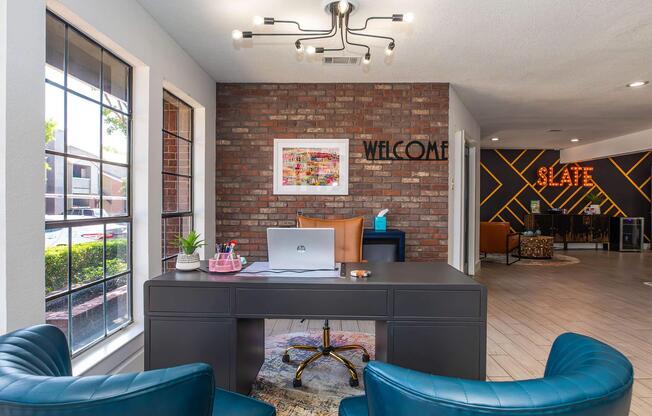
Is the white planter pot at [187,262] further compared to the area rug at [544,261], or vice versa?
the area rug at [544,261]

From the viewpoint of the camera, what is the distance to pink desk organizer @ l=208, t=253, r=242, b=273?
7.74 ft

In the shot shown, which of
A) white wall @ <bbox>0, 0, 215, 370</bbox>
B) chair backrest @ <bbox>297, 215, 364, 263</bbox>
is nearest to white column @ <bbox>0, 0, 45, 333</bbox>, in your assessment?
white wall @ <bbox>0, 0, 215, 370</bbox>

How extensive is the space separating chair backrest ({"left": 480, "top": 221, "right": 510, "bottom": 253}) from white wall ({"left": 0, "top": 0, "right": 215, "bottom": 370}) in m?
6.06

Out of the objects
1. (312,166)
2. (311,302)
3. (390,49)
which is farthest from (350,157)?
(311,302)

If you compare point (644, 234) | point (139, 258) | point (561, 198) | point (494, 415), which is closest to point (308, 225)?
point (139, 258)

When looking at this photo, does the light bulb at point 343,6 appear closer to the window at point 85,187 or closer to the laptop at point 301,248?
the laptop at point 301,248

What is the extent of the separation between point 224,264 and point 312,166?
254 centimetres

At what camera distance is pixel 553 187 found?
33.5 feet

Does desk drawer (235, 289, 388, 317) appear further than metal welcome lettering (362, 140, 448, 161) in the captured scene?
No

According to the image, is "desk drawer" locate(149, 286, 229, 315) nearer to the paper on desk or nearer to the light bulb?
the paper on desk

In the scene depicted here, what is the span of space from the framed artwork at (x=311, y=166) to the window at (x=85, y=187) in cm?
202

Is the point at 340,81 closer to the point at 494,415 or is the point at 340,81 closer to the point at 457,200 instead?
the point at 457,200

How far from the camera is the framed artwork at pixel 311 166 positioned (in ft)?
15.5

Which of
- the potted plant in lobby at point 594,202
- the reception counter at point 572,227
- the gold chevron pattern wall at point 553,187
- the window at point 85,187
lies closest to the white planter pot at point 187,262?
the window at point 85,187
